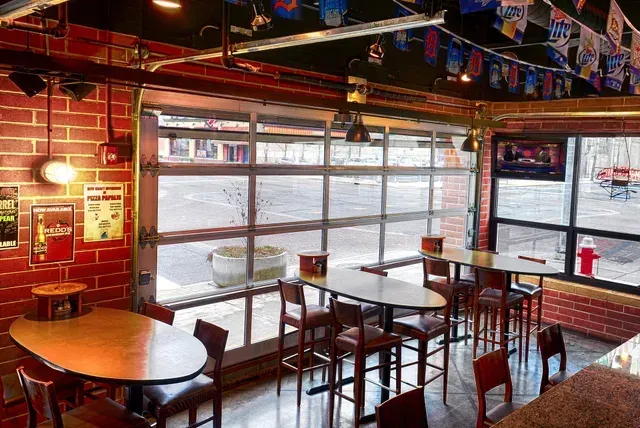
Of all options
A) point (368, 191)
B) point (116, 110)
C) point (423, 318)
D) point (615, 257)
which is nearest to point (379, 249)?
point (368, 191)

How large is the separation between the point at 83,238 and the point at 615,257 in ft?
18.9

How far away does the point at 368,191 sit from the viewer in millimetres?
6070

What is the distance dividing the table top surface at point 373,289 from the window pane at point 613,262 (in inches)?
126

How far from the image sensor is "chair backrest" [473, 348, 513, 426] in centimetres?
292

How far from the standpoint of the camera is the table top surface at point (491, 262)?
545cm

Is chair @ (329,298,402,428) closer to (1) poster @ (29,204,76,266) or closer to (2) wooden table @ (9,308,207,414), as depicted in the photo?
(2) wooden table @ (9,308,207,414)

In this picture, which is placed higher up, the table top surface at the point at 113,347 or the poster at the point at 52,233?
the poster at the point at 52,233

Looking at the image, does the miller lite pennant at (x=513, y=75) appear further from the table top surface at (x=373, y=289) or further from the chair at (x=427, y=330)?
the table top surface at (x=373, y=289)

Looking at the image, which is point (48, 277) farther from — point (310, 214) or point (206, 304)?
point (310, 214)

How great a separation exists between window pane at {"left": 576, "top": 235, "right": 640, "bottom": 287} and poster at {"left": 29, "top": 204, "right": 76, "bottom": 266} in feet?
18.7

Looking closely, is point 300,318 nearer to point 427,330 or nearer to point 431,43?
point 427,330

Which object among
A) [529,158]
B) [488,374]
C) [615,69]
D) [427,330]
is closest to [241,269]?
[427,330]

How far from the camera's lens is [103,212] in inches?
154

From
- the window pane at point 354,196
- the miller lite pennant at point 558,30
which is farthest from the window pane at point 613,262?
the miller lite pennant at point 558,30
